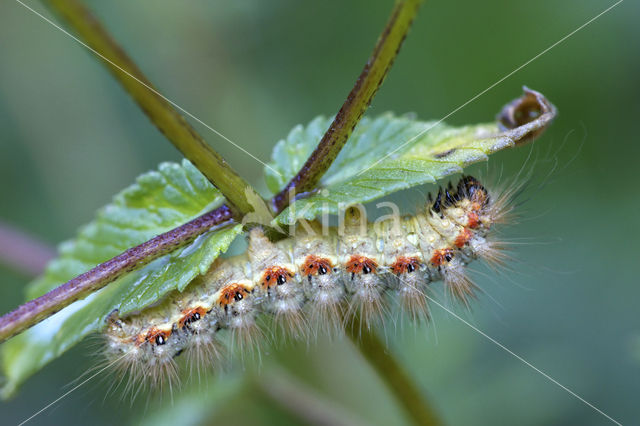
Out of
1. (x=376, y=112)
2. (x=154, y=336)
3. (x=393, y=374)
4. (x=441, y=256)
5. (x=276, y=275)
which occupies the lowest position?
(x=393, y=374)

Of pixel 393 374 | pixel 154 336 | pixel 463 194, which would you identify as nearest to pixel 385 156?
pixel 463 194

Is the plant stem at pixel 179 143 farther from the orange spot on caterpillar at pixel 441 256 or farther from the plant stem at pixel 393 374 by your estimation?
the orange spot on caterpillar at pixel 441 256

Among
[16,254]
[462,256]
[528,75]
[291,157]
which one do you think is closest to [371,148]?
[291,157]

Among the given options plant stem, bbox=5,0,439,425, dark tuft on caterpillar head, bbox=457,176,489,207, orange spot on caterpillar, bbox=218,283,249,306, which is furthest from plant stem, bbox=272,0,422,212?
dark tuft on caterpillar head, bbox=457,176,489,207

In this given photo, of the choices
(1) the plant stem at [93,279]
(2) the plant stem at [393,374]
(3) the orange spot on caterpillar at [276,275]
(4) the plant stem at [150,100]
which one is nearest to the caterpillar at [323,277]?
(3) the orange spot on caterpillar at [276,275]

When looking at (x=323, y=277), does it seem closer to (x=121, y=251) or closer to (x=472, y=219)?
(x=472, y=219)

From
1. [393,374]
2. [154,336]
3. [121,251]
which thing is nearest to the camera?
[393,374]

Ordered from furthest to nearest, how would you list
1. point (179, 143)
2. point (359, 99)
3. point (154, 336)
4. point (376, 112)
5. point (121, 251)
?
point (376, 112), point (154, 336), point (121, 251), point (359, 99), point (179, 143)

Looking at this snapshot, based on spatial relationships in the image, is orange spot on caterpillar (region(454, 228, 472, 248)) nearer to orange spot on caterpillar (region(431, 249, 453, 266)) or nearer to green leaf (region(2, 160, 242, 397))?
orange spot on caterpillar (region(431, 249, 453, 266))
